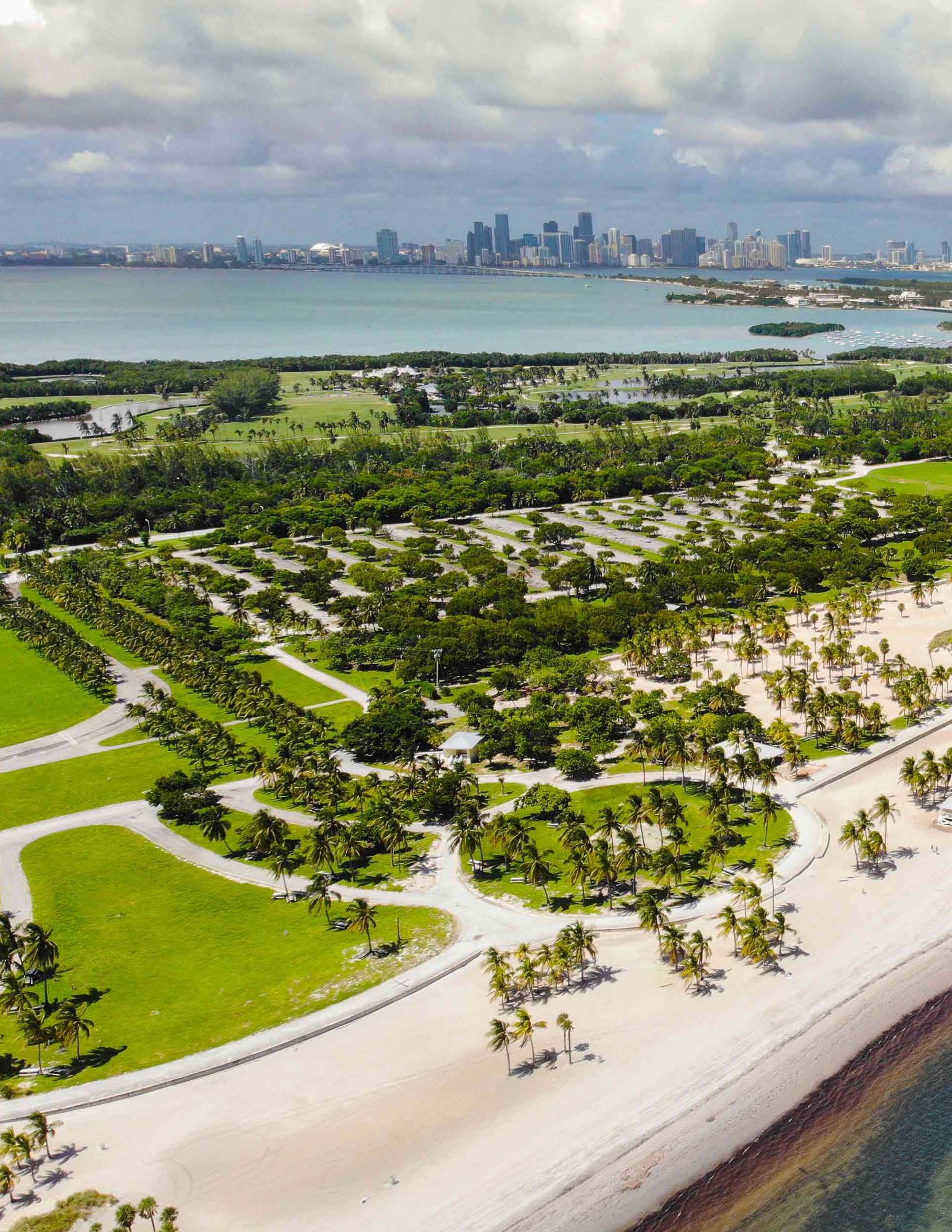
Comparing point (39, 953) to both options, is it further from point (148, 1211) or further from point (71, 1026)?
point (148, 1211)

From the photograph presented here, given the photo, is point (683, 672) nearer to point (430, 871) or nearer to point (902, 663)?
point (902, 663)

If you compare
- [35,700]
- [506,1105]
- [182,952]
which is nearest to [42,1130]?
[182,952]

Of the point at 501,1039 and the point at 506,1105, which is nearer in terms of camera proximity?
the point at 506,1105

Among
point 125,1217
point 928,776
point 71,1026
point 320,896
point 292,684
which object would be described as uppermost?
point 292,684

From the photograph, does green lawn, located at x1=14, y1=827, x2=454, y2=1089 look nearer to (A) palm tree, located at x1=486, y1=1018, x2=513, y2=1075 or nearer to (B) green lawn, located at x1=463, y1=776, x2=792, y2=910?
(B) green lawn, located at x1=463, y1=776, x2=792, y2=910

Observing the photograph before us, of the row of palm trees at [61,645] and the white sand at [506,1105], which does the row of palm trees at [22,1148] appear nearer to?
the white sand at [506,1105]

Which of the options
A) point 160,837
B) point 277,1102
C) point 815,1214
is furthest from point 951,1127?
point 160,837

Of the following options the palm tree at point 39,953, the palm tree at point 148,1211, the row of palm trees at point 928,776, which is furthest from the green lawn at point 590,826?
the palm tree at point 148,1211
